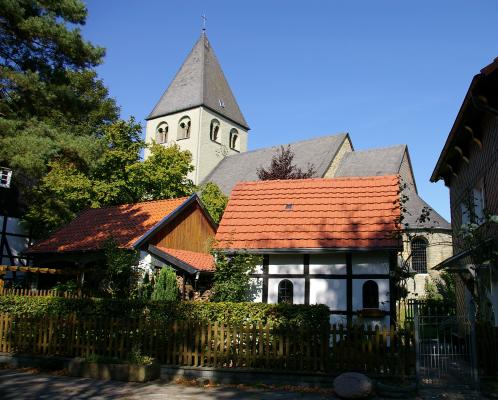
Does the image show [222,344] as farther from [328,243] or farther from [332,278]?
[328,243]

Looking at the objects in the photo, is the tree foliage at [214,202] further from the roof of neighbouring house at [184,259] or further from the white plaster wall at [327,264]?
the white plaster wall at [327,264]

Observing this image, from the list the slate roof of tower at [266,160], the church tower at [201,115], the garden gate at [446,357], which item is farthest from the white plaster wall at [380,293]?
the church tower at [201,115]

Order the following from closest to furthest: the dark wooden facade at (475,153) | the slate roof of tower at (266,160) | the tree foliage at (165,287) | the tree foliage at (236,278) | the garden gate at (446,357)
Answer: the garden gate at (446,357) < the dark wooden facade at (475,153) < the tree foliage at (236,278) < the tree foliage at (165,287) < the slate roof of tower at (266,160)

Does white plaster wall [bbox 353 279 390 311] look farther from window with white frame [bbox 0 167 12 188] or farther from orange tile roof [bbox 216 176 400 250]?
window with white frame [bbox 0 167 12 188]

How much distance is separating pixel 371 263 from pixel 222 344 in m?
5.12

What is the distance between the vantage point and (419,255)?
1264 inches

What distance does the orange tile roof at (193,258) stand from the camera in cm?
1841

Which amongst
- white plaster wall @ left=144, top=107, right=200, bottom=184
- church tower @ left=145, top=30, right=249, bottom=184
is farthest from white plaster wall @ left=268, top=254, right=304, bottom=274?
white plaster wall @ left=144, top=107, right=200, bottom=184

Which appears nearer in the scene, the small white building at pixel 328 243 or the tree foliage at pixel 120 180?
the small white building at pixel 328 243

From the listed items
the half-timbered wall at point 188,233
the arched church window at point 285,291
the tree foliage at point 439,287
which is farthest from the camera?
the tree foliage at point 439,287

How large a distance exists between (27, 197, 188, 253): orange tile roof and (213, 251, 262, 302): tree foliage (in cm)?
538

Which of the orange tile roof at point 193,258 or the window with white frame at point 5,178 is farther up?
the window with white frame at point 5,178

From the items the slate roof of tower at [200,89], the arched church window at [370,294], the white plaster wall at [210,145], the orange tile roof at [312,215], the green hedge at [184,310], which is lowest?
the green hedge at [184,310]

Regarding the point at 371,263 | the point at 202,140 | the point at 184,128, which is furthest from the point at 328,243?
the point at 184,128
